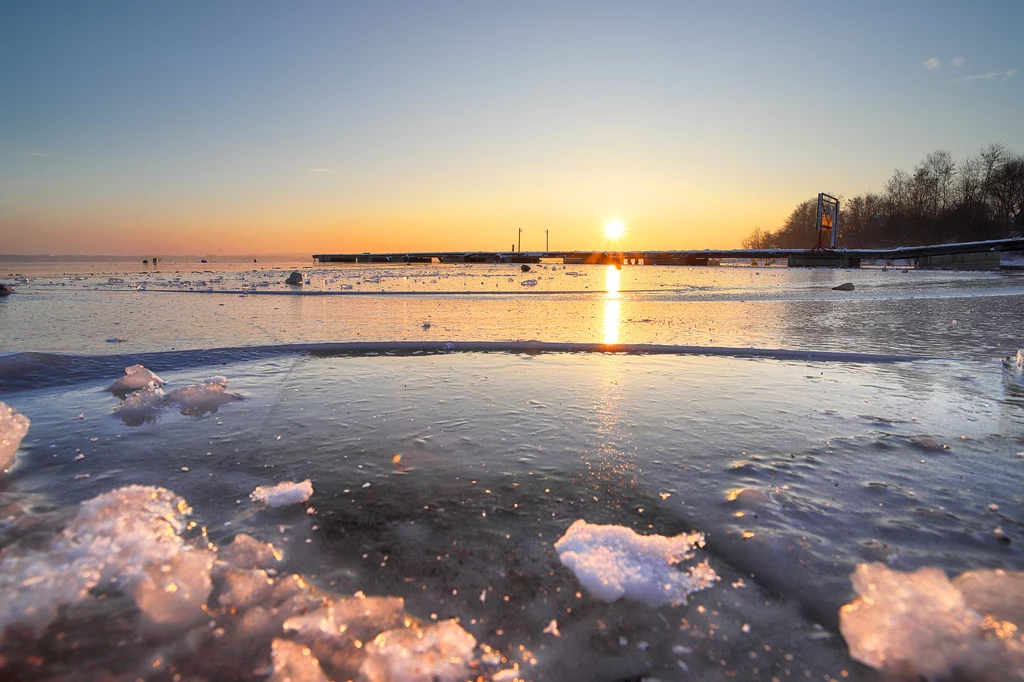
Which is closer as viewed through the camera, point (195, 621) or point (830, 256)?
point (195, 621)

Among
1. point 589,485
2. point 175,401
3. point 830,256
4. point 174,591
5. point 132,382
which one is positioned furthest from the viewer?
point 830,256

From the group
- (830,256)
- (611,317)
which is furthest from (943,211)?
(611,317)

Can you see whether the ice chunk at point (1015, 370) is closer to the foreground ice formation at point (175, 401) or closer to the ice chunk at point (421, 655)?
the ice chunk at point (421, 655)

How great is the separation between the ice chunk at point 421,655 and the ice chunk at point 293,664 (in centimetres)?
12

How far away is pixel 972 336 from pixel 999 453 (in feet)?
20.1

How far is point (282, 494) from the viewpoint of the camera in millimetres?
2475

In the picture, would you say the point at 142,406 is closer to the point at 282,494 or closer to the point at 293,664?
the point at 282,494

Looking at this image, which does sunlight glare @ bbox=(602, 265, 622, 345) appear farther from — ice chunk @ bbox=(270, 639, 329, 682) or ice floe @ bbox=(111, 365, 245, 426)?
ice chunk @ bbox=(270, 639, 329, 682)

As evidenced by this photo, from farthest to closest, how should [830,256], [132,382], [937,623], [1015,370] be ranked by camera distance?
1. [830,256]
2. [1015,370]
3. [132,382]
4. [937,623]

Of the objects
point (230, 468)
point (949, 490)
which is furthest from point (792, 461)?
point (230, 468)

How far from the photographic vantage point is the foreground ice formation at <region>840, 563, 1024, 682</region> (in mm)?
1446

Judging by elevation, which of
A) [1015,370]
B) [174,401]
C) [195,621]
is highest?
[1015,370]

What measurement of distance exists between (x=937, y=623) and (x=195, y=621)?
2263 millimetres

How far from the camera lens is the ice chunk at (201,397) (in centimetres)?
402
